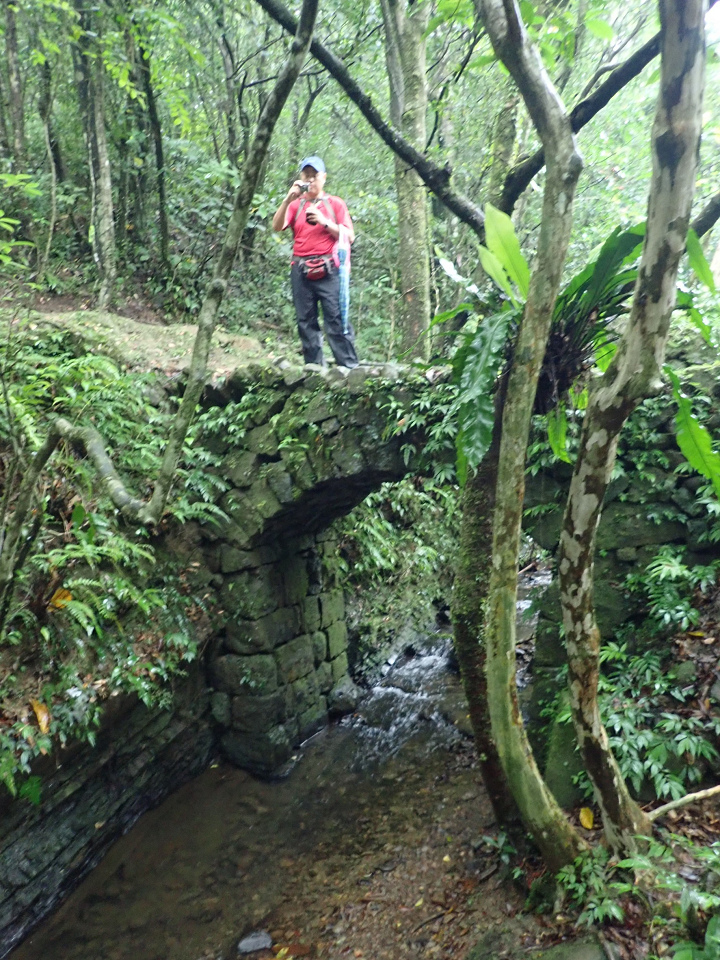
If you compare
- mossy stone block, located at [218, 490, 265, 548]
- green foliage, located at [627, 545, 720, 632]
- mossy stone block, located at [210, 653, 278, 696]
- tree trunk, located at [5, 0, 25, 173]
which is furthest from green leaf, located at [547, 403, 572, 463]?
tree trunk, located at [5, 0, 25, 173]

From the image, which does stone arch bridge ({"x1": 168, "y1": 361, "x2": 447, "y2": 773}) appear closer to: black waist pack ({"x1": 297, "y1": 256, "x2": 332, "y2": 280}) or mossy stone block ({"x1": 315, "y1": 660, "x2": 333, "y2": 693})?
mossy stone block ({"x1": 315, "y1": 660, "x2": 333, "y2": 693})

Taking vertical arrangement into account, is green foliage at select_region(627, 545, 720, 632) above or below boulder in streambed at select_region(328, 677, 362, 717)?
above

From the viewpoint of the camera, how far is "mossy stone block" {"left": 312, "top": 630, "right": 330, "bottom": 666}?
22.6 feet

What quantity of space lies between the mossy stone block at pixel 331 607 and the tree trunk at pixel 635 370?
13.9 feet

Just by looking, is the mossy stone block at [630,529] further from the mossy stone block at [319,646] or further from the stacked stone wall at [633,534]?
the mossy stone block at [319,646]

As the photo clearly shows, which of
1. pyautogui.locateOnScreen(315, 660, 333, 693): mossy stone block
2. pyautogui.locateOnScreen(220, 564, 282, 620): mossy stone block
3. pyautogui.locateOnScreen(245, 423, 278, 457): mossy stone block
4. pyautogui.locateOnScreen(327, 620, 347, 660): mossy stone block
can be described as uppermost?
pyautogui.locateOnScreen(245, 423, 278, 457): mossy stone block

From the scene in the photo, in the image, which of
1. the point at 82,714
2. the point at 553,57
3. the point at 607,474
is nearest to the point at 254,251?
the point at 553,57

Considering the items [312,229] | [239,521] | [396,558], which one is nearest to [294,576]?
[239,521]

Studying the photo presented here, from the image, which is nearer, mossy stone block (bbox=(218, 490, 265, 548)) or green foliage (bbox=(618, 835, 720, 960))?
green foliage (bbox=(618, 835, 720, 960))

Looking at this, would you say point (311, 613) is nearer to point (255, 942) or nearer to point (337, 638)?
point (337, 638)

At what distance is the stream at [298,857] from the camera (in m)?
4.07

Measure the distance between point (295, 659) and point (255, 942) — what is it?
269 cm

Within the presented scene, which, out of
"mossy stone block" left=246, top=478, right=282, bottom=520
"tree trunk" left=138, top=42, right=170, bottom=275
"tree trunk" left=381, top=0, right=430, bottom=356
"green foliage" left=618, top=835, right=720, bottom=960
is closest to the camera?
"green foliage" left=618, top=835, right=720, bottom=960

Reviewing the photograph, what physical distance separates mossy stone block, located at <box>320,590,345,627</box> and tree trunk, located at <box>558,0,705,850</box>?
424 cm
